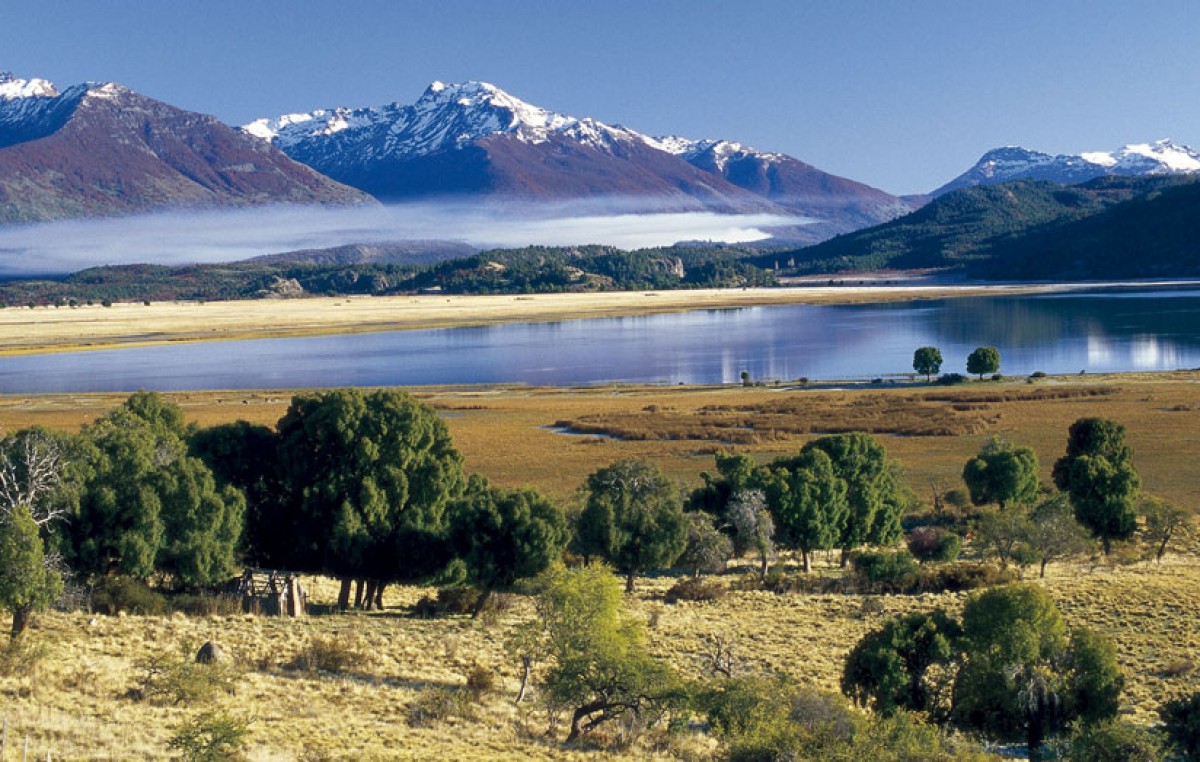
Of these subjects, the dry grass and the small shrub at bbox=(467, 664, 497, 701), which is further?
the small shrub at bbox=(467, 664, 497, 701)

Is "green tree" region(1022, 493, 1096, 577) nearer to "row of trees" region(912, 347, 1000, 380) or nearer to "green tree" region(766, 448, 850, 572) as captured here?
"green tree" region(766, 448, 850, 572)

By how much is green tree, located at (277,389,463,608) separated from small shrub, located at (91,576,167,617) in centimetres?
432

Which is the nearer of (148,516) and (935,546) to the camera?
(148,516)

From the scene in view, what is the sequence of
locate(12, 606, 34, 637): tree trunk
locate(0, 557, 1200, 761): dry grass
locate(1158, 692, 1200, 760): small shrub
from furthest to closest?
locate(12, 606, 34, 637): tree trunk, locate(1158, 692, 1200, 760): small shrub, locate(0, 557, 1200, 761): dry grass

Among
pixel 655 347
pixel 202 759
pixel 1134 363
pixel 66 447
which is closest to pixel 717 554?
pixel 66 447

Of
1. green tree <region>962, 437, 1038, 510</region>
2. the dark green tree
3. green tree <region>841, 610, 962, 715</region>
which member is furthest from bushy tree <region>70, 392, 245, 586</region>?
green tree <region>962, 437, 1038, 510</region>

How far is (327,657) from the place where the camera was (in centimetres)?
2266

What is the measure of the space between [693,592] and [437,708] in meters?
12.8

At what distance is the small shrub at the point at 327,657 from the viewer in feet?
73.5

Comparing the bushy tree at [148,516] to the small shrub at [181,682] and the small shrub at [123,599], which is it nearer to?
the small shrub at [123,599]

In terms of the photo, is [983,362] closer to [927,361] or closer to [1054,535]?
[927,361]

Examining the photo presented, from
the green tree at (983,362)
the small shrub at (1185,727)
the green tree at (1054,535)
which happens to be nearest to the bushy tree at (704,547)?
the green tree at (1054,535)

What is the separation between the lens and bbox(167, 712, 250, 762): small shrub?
49.8 feet

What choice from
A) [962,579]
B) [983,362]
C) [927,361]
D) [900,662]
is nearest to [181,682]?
[900,662]
